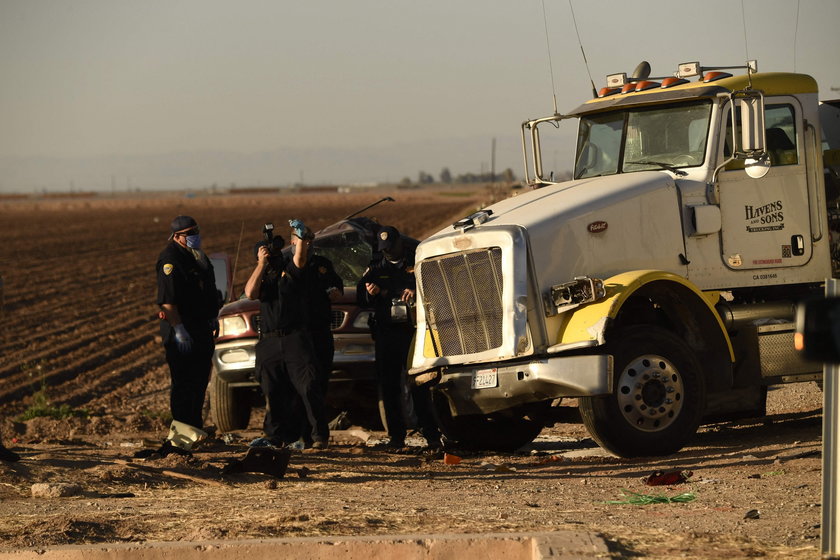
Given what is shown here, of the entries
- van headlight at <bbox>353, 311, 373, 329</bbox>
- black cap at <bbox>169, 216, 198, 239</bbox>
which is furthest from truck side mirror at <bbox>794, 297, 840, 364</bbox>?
van headlight at <bbox>353, 311, 373, 329</bbox>

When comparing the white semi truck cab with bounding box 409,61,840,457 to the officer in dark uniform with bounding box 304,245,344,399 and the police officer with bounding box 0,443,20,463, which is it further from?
the police officer with bounding box 0,443,20,463

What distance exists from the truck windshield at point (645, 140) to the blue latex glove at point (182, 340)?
3.62m

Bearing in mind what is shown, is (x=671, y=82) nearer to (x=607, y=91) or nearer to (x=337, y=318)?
(x=607, y=91)

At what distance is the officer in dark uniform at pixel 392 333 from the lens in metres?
11.7

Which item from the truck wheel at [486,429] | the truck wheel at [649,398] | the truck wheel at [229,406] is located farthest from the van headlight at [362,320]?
the truck wheel at [649,398]

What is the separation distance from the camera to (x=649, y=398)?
33.6 ft

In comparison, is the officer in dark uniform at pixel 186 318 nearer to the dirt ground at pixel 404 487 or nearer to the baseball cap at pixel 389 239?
the dirt ground at pixel 404 487

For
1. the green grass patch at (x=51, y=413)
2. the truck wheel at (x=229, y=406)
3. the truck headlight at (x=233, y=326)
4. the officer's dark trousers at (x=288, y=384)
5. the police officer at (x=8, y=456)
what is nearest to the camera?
the police officer at (x=8, y=456)

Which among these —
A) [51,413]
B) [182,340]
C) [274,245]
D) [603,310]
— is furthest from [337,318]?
[51,413]

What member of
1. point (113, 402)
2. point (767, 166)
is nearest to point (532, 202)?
point (767, 166)

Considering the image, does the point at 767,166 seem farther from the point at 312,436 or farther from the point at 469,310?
the point at 312,436

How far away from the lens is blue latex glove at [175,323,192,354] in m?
11.3

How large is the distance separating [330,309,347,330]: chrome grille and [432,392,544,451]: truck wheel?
53.8 inches

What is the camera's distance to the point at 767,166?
1044 centimetres
